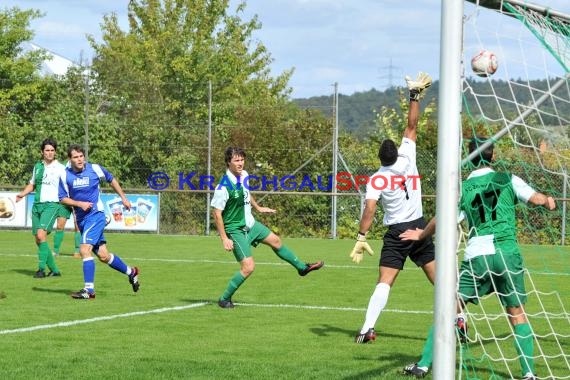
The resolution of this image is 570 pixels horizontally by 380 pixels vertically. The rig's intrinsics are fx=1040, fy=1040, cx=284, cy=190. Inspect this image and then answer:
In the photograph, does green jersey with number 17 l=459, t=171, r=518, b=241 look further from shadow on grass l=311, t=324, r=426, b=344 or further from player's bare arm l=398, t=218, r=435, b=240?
shadow on grass l=311, t=324, r=426, b=344

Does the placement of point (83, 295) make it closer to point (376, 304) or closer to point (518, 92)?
point (376, 304)

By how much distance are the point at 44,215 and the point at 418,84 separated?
29.5 feet

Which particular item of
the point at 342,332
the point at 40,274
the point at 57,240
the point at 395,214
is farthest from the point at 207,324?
the point at 57,240

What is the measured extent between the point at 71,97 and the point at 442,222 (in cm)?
2851

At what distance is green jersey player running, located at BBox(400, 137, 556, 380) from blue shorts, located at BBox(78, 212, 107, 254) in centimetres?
624

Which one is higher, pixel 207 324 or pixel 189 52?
pixel 189 52

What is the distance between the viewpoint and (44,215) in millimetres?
16469

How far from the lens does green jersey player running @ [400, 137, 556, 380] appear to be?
7.57 metres

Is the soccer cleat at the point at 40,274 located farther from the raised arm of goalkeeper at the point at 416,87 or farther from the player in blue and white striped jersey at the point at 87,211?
the raised arm of goalkeeper at the point at 416,87

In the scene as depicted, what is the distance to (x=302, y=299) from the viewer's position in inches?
519

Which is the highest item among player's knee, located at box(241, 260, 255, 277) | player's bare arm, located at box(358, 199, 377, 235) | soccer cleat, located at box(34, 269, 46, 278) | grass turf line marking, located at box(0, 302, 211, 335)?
player's bare arm, located at box(358, 199, 377, 235)

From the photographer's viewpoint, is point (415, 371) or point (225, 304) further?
point (225, 304)

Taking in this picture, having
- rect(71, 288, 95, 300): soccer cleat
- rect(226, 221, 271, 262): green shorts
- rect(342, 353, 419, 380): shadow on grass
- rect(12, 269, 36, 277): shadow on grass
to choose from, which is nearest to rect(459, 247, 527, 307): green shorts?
rect(342, 353, 419, 380): shadow on grass

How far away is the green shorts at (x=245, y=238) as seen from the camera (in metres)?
12.1
